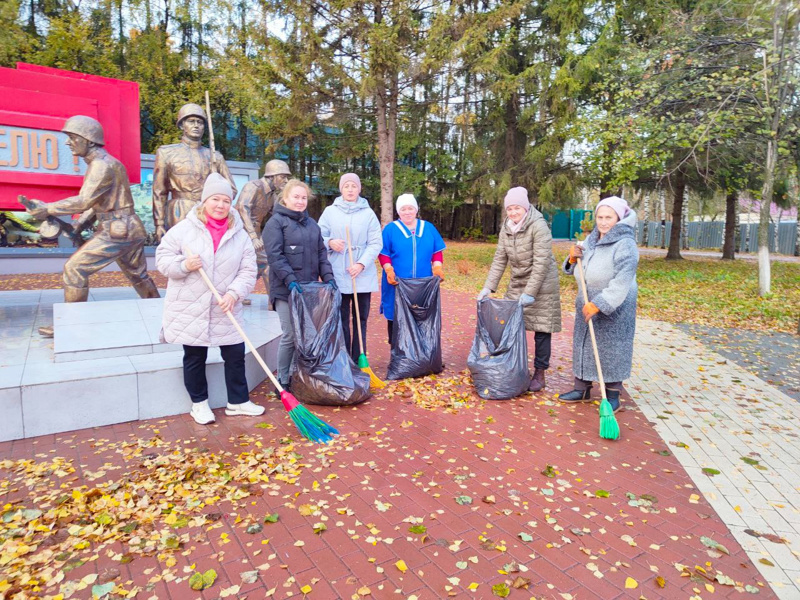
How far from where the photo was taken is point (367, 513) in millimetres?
2941

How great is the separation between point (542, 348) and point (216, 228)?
119 inches

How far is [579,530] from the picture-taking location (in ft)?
9.24

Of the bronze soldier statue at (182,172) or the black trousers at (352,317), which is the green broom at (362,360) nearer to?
the black trousers at (352,317)

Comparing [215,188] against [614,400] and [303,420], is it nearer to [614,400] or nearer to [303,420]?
[303,420]

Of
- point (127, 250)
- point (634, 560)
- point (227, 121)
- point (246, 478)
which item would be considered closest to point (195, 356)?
point (246, 478)

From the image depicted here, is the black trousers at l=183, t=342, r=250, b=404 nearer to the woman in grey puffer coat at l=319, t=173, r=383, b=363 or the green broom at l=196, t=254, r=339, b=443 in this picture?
the green broom at l=196, t=254, r=339, b=443

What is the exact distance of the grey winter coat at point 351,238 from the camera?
499 cm

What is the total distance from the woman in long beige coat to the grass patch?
546cm

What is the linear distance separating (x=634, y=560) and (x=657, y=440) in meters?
1.71

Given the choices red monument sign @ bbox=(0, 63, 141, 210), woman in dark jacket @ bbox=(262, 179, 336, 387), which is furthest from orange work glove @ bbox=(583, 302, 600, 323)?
red monument sign @ bbox=(0, 63, 141, 210)

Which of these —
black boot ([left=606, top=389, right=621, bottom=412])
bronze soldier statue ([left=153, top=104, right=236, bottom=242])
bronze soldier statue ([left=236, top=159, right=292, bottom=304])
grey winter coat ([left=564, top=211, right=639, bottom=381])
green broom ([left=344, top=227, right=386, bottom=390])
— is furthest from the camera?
bronze soldier statue ([left=236, top=159, right=292, bottom=304])

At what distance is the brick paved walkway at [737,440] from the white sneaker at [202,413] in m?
3.39

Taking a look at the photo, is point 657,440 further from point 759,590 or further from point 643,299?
point 643,299

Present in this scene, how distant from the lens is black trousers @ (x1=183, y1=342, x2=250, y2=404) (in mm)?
3992
